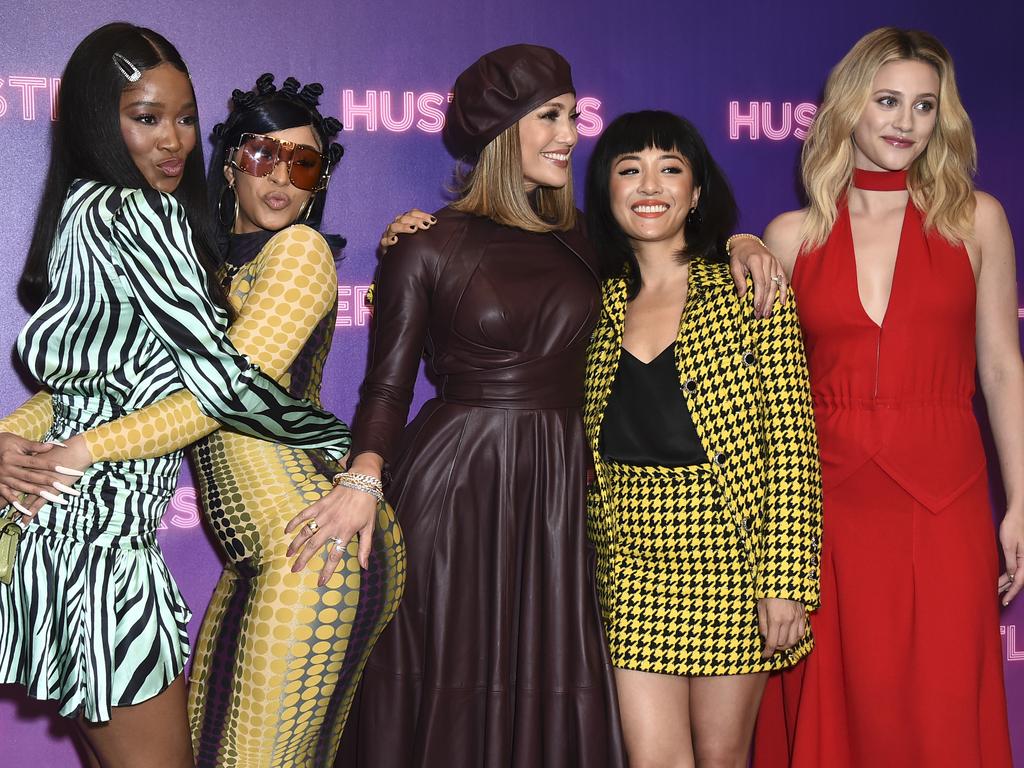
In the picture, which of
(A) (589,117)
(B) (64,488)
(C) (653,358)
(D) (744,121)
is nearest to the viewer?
(B) (64,488)

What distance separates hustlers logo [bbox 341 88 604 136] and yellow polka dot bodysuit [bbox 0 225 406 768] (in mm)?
914

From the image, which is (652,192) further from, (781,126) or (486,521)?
(781,126)

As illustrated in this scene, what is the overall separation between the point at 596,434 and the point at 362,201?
3.80ft

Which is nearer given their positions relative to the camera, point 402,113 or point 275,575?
point 275,575

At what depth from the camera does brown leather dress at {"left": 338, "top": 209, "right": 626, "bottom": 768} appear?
278 centimetres

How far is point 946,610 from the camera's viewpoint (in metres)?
2.88

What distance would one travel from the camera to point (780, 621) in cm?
267

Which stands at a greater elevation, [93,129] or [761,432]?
[93,129]

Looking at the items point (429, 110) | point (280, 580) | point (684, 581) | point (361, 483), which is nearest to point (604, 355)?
point (684, 581)

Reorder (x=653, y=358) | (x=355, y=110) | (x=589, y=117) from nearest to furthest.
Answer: (x=653, y=358) < (x=355, y=110) < (x=589, y=117)

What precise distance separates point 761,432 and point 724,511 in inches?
8.5

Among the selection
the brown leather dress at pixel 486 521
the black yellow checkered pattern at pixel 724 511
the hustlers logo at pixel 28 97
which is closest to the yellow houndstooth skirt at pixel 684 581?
the black yellow checkered pattern at pixel 724 511

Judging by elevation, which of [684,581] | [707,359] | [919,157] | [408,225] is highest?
[919,157]

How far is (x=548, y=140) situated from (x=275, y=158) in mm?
722
